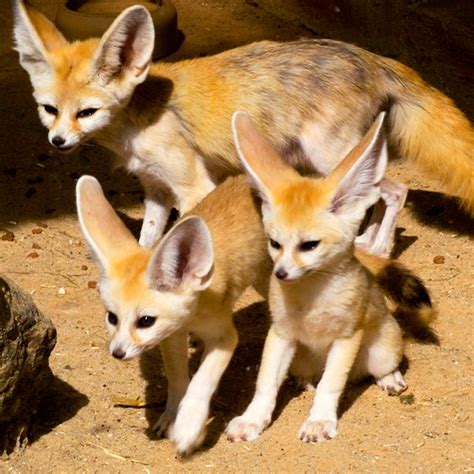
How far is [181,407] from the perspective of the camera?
4434 millimetres

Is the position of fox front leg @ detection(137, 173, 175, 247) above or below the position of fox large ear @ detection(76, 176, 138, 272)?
below

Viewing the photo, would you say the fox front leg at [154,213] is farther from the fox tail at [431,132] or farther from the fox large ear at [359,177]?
the fox large ear at [359,177]

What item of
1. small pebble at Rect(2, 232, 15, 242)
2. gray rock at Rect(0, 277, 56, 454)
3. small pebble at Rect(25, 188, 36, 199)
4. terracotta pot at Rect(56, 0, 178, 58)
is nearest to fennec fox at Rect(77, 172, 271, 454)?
gray rock at Rect(0, 277, 56, 454)

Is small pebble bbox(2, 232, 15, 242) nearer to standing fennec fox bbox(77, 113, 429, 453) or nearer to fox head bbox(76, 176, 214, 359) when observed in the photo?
standing fennec fox bbox(77, 113, 429, 453)

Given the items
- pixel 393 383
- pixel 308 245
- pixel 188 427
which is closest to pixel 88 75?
pixel 308 245

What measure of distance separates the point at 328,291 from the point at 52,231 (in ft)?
7.86

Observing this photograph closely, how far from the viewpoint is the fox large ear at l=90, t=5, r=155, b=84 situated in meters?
5.43

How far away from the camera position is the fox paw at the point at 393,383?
15.9 feet

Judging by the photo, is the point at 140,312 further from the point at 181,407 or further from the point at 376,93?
the point at 376,93

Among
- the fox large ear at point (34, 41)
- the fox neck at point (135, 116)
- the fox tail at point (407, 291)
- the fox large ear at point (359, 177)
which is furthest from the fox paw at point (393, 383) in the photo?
the fox large ear at point (34, 41)

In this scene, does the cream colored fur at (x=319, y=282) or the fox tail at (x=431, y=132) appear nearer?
the cream colored fur at (x=319, y=282)

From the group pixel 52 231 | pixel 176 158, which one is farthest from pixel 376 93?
pixel 52 231

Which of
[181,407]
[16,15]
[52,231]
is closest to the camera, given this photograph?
[181,407]

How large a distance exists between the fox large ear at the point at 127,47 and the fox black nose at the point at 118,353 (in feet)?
6.31
